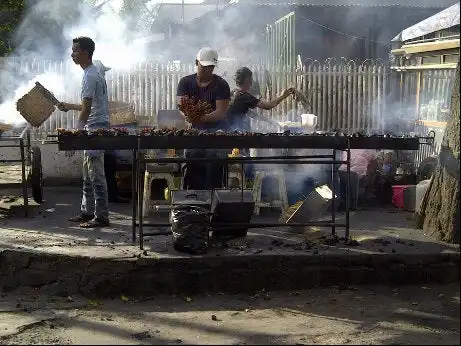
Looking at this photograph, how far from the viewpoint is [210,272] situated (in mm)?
5898

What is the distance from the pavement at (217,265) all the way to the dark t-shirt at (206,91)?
1.94 meters

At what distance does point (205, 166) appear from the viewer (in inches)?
299

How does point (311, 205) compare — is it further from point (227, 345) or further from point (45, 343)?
point (45, 343)

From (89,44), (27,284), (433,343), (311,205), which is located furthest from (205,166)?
(433,343)

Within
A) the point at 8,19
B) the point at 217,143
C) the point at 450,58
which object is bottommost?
the point at 217,143

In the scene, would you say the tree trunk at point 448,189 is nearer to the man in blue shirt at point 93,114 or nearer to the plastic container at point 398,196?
the plastic container at point 398,196

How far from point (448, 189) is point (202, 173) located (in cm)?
299

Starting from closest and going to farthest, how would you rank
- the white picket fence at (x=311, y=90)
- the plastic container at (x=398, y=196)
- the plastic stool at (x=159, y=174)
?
the plastic stool at (x=159, y=174), the plastic container at (x=398, y=196), the white picket fence at (x=311, y=90)

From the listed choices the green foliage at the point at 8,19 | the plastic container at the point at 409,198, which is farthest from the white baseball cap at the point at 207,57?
the green foliage at the point at 8,19

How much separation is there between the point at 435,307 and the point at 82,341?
3117mm

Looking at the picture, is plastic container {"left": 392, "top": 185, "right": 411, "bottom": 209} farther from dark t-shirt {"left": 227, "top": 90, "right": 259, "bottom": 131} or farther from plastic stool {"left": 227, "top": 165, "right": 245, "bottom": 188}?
dark t-shirt {"left": 227, "top": 90, "right": 259, "bottom": 131}

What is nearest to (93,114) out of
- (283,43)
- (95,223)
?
(95,223)

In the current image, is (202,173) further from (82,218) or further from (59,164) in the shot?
(59,164)

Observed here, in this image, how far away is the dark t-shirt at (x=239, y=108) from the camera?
8375 millimetres
